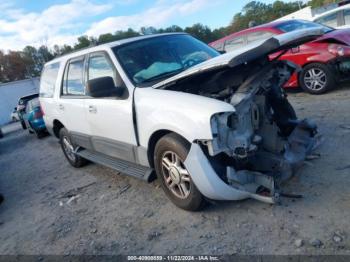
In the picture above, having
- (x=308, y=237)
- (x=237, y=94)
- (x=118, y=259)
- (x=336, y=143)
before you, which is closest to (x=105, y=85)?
(x=237, y=94)

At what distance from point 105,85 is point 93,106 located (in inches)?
35.2

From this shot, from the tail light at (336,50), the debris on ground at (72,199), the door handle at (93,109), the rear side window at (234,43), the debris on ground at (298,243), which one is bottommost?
the debris on ground at (72,199)

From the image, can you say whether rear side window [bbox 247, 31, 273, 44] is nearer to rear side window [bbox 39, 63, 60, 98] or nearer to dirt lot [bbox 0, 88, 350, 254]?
dirt lot [bbox 0, 88, 350, 254]

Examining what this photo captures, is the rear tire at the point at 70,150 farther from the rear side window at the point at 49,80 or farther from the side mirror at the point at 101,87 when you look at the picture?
the side mirror at the point at 101,87

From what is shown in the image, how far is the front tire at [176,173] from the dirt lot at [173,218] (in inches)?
7.3

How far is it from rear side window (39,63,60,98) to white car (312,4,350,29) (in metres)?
7.85

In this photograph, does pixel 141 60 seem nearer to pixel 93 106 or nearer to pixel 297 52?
pixel 93 106

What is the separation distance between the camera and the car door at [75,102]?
4738 millimetres

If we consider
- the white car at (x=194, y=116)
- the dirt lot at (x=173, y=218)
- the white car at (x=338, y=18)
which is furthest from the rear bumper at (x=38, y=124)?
the white car at (x=338, y=18)

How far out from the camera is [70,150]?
6.02 m

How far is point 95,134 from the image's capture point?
15.0ft

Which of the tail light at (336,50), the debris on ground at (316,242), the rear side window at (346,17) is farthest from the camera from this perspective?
the rear side window at (346,17)

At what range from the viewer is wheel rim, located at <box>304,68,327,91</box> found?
655cm

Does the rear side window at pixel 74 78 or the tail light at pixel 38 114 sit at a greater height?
the rear side window at pixel 74 78
